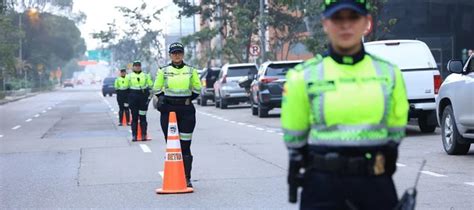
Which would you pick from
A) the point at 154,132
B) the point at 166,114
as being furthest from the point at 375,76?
the point at 154,132

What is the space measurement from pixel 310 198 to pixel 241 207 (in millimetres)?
5373

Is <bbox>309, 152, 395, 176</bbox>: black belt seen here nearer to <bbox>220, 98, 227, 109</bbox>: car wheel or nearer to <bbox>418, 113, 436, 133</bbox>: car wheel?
<bbox>418, 113, 436, 133</bbox>: car wheel

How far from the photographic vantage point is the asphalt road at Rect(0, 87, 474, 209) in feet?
35.0

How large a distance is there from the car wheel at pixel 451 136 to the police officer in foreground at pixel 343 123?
1026cm

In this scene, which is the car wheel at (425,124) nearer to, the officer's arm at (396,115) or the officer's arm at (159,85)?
the officer's arm at (159,85)

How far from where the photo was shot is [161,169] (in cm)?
1425

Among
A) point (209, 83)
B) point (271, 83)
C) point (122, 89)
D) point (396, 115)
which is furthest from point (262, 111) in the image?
point (396, 115)

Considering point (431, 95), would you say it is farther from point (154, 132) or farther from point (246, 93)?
point (246, 93)

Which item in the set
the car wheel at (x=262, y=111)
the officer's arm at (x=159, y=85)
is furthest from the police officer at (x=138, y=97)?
the officer's arm at (x=159, y=85)

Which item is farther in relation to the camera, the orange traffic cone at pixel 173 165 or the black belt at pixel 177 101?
the black belt at pixel 177 101

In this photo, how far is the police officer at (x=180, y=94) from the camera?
11.5 m

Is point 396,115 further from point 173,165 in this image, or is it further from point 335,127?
point 173,165

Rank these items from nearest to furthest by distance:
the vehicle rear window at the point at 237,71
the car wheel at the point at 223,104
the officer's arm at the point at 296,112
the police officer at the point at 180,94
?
the officer's arm at the point at 296,112
the police officer at the point at 180,94
the vehicle rear window at the point at 237,71
the car wheel at the point at 223,104

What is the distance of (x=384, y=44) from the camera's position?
1933 cm
